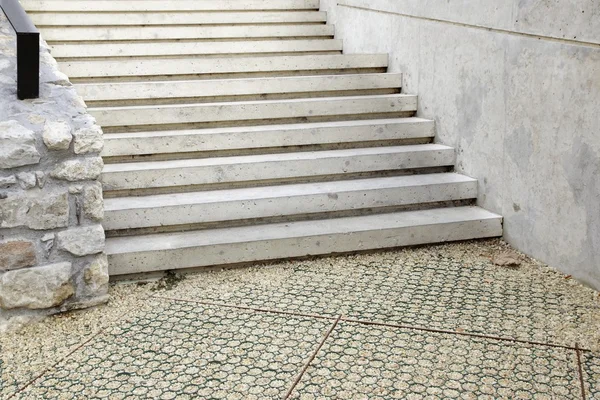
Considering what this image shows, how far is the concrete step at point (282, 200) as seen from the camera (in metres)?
4.48

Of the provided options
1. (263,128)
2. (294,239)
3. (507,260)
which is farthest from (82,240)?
(507,260)

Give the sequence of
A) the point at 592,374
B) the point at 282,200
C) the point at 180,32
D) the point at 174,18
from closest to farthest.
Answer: the point at 592,374, the point at 282,200, the point at 180,32, the point at 174,18

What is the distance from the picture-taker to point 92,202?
3.72 m

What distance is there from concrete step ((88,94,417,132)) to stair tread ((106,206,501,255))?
1.10 meters

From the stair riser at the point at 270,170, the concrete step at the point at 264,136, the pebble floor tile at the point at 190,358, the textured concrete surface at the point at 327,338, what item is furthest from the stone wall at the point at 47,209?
the concrete step at the point at 264,136

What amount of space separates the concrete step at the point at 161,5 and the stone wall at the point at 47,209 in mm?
2832

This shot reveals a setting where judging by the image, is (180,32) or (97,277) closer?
(97,277)

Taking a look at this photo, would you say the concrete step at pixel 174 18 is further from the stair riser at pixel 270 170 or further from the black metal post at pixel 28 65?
the black metal post at pixel 28 65

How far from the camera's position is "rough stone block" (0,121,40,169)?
11.5 feet

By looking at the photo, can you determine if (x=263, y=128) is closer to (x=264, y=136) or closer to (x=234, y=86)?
(x=264, y=136)

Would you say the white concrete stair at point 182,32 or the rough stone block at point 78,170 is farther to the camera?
the white concrete stair at point 182,32

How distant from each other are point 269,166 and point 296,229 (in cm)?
59

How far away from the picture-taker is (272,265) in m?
4.46

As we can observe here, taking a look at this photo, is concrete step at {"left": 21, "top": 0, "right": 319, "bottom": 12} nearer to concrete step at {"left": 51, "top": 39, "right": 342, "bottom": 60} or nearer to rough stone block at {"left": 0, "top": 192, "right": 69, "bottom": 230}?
concrete step at {"left": 51, "top": 39, "right": 342, "bottom": 60}
